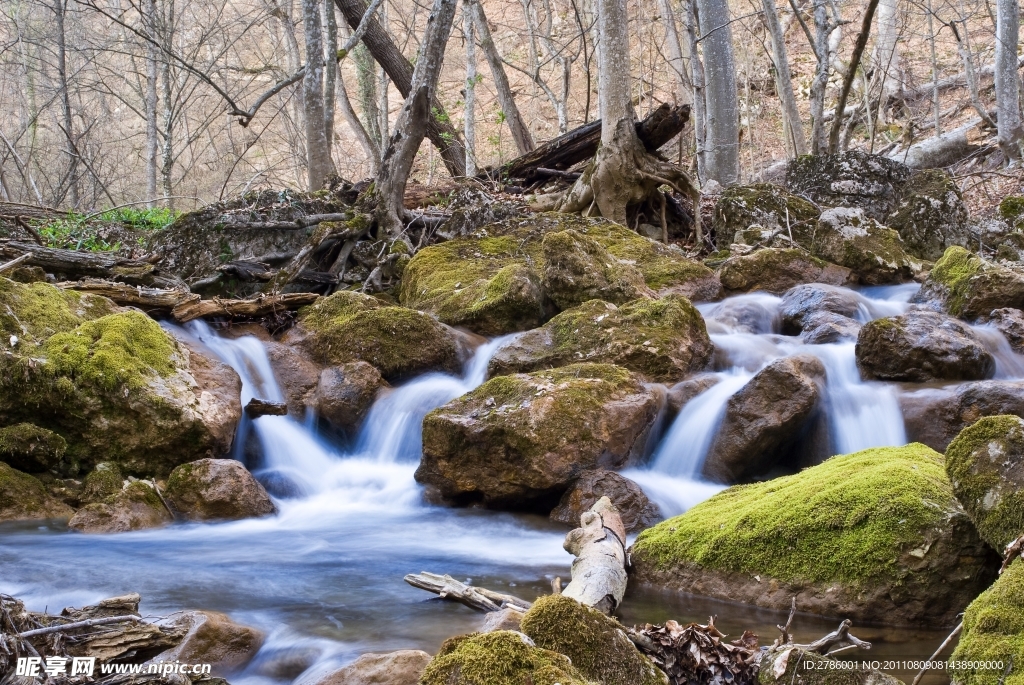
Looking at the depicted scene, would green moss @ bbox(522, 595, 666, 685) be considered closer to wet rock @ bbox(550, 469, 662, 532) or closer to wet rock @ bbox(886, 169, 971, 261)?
wet rock @ bbox(550, 469, 662, 532)

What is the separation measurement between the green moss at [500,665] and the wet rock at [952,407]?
444 centimetres

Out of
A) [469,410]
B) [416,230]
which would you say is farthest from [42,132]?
[469,410]

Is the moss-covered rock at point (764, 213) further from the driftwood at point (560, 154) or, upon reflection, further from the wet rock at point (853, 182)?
the driftwood at point (560, 154)

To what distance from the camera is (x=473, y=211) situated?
36.7ft

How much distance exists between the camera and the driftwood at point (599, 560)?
3797mm

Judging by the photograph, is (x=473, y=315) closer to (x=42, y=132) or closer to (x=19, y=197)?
(x=19, y=197)

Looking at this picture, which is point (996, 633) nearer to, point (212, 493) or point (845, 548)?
point (845, 548)

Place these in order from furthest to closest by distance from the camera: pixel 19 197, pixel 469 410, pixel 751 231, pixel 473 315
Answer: pixel 19 197 → pixel 751 231 → pixel 473 315 → pixel 469 410

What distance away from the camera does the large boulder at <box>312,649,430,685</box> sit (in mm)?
3166

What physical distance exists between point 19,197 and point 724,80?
16154 mm

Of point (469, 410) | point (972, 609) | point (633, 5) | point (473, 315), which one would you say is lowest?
point (972, 609)

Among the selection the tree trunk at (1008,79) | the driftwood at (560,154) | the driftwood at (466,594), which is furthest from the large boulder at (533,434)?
the tree trunk at (1008,79)

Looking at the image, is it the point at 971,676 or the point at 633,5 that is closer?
the point at 971,676

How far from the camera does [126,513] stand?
5742 mm
